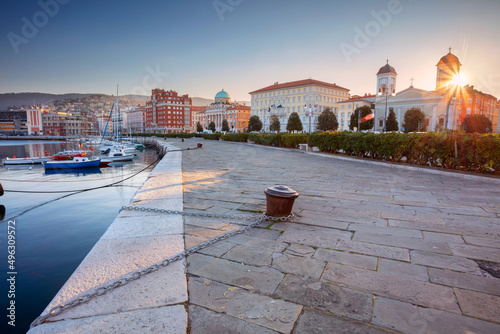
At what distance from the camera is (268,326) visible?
1.88 metres

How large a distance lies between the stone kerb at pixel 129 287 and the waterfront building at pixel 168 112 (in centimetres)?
12698

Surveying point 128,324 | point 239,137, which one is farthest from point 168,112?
point 128,324

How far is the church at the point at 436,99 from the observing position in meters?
54.3

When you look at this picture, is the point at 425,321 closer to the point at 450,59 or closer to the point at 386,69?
the point at 386,69

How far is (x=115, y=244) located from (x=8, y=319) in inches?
53.6

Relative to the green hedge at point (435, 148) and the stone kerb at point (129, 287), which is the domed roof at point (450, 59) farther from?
the stone kerb at point (129, 287)

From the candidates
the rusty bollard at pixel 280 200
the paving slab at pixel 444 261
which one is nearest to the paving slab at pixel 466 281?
the paving slab at pixel 444 261

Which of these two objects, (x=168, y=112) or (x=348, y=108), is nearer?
(x=348, y=108)

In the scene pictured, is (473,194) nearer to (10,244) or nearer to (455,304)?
(455,304)

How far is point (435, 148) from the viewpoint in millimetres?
10336

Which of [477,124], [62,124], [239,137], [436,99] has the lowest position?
[239,137]

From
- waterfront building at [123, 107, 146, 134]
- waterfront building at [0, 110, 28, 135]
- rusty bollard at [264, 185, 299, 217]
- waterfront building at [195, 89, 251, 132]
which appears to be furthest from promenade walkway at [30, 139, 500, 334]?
waterfront building at [0, 110, 28, 135]

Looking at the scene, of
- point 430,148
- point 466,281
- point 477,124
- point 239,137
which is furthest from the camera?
point 477,124

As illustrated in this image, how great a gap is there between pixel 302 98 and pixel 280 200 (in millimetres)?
83947
